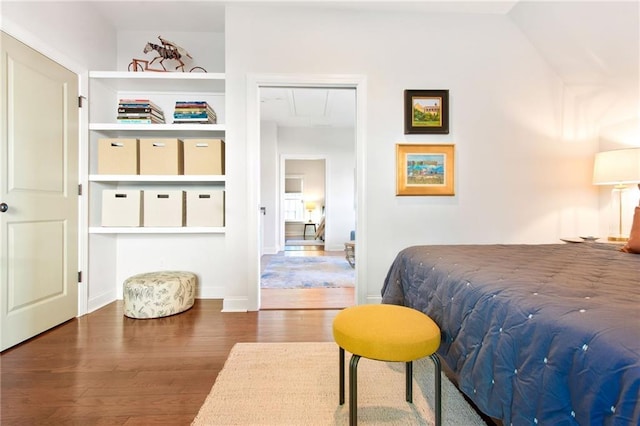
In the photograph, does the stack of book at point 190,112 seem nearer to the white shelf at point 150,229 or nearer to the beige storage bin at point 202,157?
the beige storage bin at point 202,157

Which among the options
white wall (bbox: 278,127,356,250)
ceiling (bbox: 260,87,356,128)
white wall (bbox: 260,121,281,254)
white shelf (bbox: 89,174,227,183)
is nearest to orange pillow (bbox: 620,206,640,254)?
white shelf (bbox: 89,174,227,183)

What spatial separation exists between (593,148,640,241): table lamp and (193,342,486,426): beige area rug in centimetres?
206

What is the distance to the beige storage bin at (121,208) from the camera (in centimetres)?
263

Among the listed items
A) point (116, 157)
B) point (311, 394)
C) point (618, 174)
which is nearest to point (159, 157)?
point (116, 157)

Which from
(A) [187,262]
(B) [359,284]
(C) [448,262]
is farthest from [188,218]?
(C) [448,262]

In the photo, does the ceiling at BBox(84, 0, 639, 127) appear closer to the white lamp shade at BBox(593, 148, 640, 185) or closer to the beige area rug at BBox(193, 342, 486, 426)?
the white lamp shade at BBox(593, 148, 640, 185)

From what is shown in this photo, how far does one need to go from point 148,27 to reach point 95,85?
0.81 metres

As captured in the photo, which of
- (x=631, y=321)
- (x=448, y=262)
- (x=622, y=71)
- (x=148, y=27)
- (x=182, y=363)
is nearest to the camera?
(x=631, y=321)

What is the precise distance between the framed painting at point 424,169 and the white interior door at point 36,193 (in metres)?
2.78

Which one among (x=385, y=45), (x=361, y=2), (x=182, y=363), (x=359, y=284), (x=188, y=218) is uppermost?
(x=361, y=2)

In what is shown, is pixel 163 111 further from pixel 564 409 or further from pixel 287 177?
pixel 287 177

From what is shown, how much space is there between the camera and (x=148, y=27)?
2.91 m

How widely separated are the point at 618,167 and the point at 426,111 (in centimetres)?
155

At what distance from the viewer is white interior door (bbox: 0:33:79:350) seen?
1890mm
